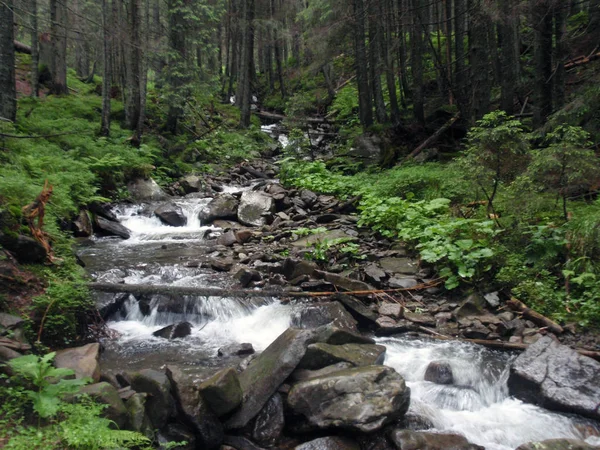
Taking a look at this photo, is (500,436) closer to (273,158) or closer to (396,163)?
(396,163)

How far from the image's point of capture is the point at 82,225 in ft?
37.2

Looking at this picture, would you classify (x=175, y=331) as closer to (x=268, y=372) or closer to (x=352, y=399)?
(x=268, y=372)

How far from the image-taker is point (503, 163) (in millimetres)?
7891

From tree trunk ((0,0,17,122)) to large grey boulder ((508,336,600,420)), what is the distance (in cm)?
1231

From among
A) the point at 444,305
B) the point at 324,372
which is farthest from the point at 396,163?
the point at 324,372

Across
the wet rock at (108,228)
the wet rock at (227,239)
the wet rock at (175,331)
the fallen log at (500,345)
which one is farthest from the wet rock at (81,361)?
the wet rock at (108,228)

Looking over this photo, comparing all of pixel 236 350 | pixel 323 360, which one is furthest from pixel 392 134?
pixel 323 360

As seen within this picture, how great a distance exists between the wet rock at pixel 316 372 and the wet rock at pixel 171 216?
9155 millimetres

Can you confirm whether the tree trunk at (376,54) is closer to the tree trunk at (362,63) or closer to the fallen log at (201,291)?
the tree trunk at (362,63)

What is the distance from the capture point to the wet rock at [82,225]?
36.8 feet

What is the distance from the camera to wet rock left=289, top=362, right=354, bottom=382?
16.9 ft

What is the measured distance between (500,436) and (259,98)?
3600 centimetres

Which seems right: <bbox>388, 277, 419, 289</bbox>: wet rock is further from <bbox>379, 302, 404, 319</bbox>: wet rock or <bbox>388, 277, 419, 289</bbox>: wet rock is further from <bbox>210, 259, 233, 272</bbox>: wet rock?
<bbox>210, 259, 233, 272</bbox>: wet rock

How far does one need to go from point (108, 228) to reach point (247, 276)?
5.51 metres
